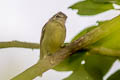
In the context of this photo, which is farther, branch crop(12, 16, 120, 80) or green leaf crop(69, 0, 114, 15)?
green leaf crop(69, 0, 114, 15)

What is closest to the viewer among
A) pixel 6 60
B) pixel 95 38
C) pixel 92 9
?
pixel 95 38

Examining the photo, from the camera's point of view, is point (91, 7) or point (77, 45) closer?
point (77, 45)

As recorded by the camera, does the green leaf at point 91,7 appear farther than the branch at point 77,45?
Yes

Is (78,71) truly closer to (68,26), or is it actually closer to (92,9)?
(92,9)

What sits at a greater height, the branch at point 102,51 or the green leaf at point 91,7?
the green leaf at point 91,7

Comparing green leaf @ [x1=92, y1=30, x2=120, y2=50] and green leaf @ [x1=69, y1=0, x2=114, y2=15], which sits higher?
green leaf @ [x1=69, y1=0, x2=114, y2=15]

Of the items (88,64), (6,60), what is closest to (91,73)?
(88,64)

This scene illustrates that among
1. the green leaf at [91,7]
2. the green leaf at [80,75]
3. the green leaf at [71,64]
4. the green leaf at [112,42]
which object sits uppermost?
the green leaf at [91,7]

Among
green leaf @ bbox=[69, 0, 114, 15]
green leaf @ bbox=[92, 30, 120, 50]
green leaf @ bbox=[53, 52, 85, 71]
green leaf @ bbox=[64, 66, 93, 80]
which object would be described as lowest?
green leaf @ bbox=[64, 66, 93, 80]
